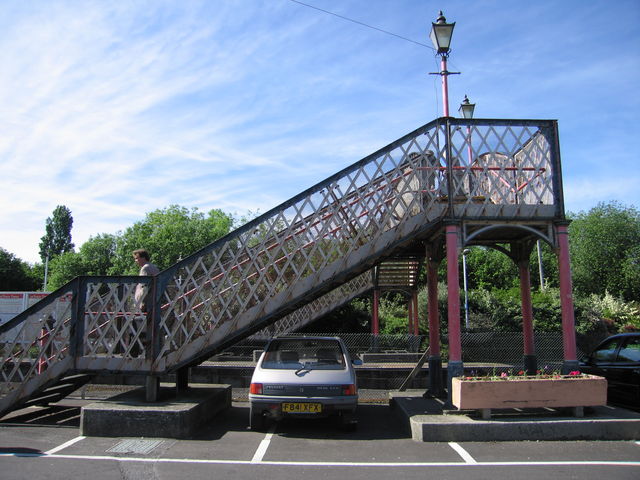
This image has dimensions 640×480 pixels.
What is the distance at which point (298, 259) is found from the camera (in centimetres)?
895

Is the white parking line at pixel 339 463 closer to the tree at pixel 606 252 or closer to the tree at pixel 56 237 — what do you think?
the tree at pixel 606 252

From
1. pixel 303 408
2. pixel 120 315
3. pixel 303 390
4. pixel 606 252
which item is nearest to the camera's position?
pixel 303 408

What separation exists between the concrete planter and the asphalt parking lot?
1.97 feet

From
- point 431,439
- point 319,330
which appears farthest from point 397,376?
point 319,330

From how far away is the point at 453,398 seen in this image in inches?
297

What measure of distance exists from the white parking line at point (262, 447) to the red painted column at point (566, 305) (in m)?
5.30

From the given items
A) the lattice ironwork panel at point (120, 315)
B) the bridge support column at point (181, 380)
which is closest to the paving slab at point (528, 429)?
the bridge support column at point (181, 380)

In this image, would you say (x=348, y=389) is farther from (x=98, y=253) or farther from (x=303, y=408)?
(x=98, y=253)

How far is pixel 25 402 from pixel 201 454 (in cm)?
389

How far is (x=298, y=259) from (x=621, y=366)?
649 centimetres

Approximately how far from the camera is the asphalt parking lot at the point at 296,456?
559cm

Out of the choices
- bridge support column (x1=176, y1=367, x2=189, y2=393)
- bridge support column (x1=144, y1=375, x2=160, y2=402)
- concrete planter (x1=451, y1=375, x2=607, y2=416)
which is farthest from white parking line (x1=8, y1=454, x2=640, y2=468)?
bridge support column (x1=176, y1=367, x2=189, y2=393)

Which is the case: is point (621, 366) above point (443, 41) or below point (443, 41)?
below

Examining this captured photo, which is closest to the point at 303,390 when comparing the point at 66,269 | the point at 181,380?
the point at 181,380
